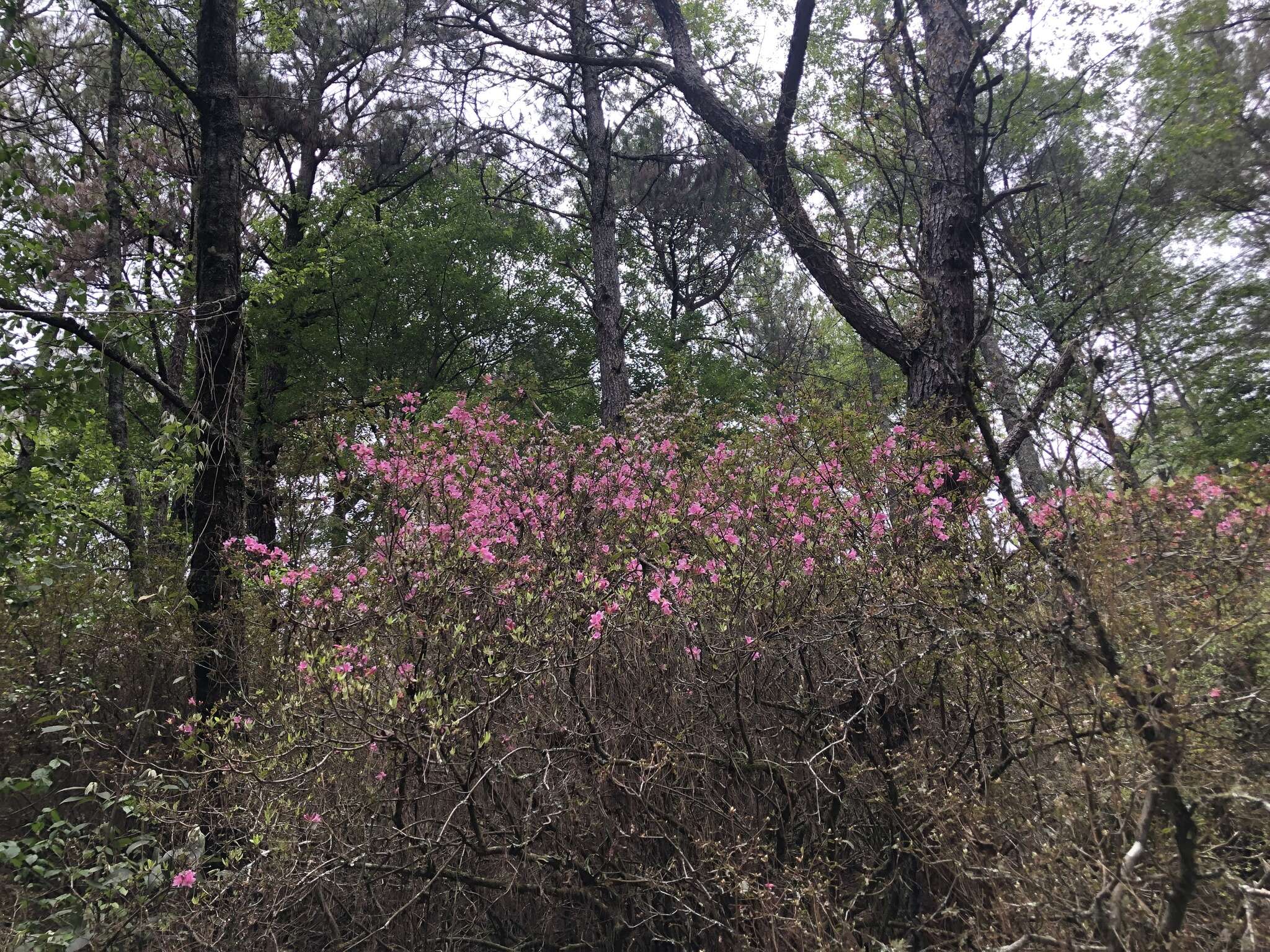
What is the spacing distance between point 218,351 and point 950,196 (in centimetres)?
551

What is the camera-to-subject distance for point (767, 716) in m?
3.72

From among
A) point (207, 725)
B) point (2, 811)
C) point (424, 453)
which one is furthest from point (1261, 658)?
point (2, 811)

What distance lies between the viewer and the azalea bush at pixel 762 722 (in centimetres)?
223

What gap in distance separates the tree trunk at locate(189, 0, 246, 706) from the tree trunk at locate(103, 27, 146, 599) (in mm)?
1379

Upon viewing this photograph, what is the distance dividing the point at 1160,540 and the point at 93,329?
183 inches

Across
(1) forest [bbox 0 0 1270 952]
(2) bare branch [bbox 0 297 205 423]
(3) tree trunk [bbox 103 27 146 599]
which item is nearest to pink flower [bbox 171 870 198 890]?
(1) forest [bbox 0 0 1270 952]

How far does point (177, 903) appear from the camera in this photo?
304cm

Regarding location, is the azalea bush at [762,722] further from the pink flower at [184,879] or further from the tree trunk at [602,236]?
the tree trunk at [602,236]

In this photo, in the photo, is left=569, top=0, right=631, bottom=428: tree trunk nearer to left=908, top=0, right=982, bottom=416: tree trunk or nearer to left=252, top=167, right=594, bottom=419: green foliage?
left=252, top=167, right=594, bottom=419: green foliage

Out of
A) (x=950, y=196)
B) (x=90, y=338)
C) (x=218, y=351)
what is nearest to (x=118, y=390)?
(x=218, y=351)

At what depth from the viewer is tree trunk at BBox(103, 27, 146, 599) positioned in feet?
20.4

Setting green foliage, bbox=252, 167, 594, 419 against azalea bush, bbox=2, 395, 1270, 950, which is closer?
azalea bush, bbox=2, 395, 1270, 950

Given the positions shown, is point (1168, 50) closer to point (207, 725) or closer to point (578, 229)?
point (578, 229)

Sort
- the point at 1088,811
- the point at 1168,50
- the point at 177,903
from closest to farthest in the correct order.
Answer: the point at 1088,811 → the point at 177,903 → the point at 1168,50
